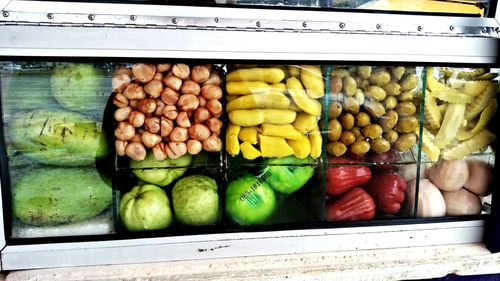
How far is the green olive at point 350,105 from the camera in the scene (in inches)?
70.7

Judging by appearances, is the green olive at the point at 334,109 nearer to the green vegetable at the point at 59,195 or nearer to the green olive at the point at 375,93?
the green olive at the point at 375,93

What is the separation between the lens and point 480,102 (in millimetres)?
1885

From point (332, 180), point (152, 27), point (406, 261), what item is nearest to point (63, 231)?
point (152, 27)

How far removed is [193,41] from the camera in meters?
1.54

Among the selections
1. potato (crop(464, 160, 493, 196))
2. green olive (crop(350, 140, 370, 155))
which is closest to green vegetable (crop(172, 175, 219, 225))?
green olive (crop(350, 140, 370, 155))

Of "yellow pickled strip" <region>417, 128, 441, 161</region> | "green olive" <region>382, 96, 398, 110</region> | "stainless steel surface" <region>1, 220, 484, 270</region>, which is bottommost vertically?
"stainless steel surface" <region>1, 220, 484, 270</region>

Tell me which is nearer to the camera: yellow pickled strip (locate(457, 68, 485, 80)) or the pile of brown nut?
the pile of brown nut

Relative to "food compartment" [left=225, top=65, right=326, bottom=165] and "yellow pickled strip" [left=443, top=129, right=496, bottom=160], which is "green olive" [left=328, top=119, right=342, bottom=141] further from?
"yellow pickled strip" [left=443, top=129, right=496, bottom=160]

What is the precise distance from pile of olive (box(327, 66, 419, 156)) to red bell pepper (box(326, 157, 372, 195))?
0.18 ft

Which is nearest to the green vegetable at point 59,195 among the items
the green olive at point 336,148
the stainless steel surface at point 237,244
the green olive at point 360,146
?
the stainless steel surface at point 237,244

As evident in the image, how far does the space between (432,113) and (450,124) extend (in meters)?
0.10

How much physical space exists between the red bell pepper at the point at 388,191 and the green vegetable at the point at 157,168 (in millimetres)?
802

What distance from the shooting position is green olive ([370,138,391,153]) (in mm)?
1836

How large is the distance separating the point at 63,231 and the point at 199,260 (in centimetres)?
52
